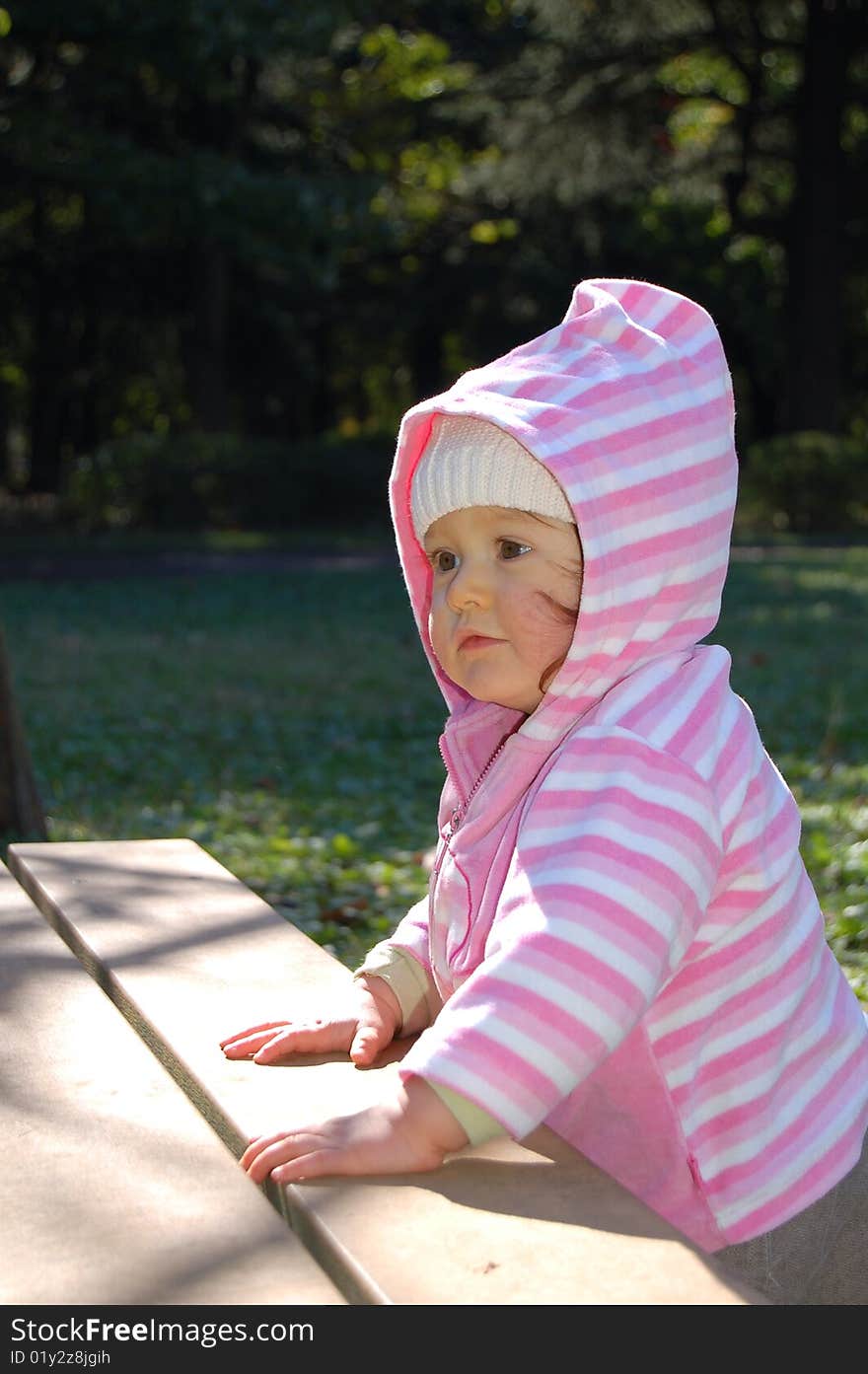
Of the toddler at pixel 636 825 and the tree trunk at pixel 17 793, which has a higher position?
the toddler at pixel 636 825

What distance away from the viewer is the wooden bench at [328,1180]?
1.50 metres

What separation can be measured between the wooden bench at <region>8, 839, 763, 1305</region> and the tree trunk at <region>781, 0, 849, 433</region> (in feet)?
80.0

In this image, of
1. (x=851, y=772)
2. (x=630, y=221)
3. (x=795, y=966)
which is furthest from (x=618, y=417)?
(x=630, y=221)

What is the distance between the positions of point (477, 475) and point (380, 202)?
967 inches

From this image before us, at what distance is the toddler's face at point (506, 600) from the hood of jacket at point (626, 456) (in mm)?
55

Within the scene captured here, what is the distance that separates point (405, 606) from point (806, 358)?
12.4 metres

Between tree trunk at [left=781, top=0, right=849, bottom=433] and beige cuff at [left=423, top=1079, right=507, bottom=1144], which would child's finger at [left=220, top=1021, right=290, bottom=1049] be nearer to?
beige cuff at [left=423, top=1079, right=507, bottom=1144]

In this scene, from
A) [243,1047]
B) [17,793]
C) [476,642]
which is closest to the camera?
[243,1047]

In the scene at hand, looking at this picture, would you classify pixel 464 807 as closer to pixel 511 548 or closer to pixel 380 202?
pixel 511 548

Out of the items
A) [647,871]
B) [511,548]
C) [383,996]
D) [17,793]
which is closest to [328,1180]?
[647,871]

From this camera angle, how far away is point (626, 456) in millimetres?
2172

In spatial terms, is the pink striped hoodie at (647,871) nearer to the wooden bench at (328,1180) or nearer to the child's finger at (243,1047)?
the wooden bench at (328,1180)

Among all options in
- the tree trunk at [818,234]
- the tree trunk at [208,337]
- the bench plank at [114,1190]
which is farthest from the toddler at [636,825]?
the tree trunk at [208,337]

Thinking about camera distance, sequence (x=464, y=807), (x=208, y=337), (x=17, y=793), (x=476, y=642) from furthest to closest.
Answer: (x=208, y=337)
(x=17, y=793)
(x=464, y=807)
(x=476, y=642)
